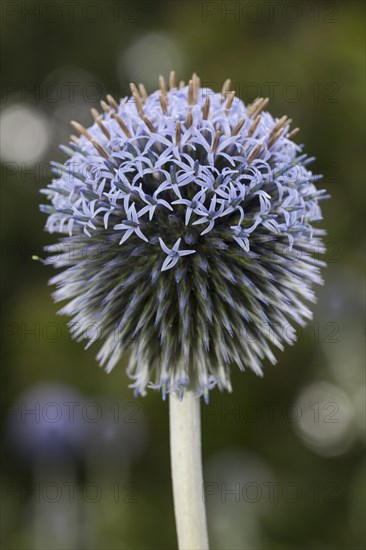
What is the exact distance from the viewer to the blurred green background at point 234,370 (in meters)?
5.67

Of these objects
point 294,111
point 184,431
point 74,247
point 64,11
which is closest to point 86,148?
point 74,247

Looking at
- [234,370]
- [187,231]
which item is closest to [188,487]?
[187,231]

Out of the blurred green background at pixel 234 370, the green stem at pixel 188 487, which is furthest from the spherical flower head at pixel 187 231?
the blurred green background at pixel 234 370

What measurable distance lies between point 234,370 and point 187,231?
4553 millimetres

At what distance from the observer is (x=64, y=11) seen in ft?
24.0

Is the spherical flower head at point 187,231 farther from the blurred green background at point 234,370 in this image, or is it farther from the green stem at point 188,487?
the blurred green background at point 234,370

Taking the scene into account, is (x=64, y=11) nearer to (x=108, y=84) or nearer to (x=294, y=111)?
(x=108, y=84)

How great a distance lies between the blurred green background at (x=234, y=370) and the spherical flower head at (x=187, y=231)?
3.21 meters

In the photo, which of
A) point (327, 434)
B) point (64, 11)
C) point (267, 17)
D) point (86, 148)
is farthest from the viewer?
point (64, 11)

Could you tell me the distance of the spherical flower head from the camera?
1.83 metres

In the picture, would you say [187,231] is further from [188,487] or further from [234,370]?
[234,370]

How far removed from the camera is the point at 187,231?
1867 millimetres

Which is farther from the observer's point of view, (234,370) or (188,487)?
(234,370)

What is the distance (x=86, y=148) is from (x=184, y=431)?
0.96m
